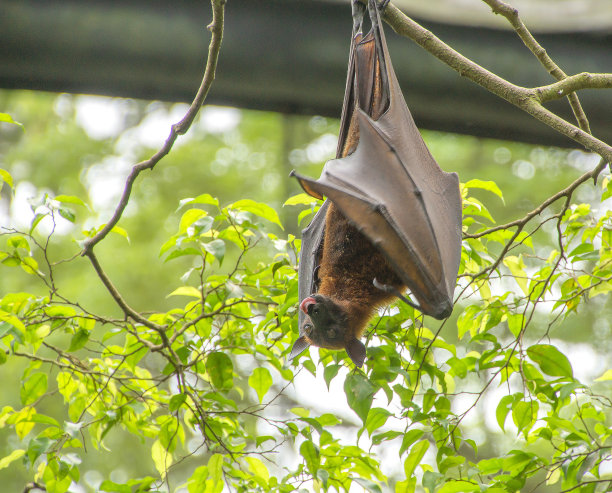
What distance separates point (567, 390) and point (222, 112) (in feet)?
31.6

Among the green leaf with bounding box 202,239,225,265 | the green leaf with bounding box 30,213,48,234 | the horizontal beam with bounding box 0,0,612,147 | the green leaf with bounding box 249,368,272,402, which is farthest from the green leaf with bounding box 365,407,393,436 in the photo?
the horizontal beam with bounding box 0,0,612,147

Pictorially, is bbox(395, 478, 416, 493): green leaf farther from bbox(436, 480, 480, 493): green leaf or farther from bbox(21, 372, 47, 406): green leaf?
bbox(21, 372, 47, 406): green leaf

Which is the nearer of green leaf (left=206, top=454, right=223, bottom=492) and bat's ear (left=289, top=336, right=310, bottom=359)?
bat's ear (left=289, top=336, right=310, bottom=359)

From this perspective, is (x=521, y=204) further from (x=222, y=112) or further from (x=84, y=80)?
(x=84, y=80)

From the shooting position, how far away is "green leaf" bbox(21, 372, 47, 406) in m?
3.28

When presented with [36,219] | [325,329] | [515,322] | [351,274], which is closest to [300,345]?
[325,329]

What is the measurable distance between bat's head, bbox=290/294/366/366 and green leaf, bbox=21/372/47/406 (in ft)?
4.59

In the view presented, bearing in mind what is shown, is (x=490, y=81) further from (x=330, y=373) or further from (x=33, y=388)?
(x=33, y=388)

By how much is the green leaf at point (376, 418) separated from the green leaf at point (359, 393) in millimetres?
172

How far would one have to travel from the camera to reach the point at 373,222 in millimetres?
2713

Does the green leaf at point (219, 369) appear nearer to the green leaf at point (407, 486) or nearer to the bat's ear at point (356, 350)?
the bat's ear at point (356, 350)

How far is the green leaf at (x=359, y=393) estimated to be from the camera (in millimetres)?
2652

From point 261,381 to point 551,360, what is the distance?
141 centimetres

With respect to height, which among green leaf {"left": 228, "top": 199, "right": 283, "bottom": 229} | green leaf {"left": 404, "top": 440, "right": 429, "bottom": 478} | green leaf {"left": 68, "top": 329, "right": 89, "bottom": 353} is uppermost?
green leaf {"left": 228, "top": 199, "right": 283, "bottom": 229}
